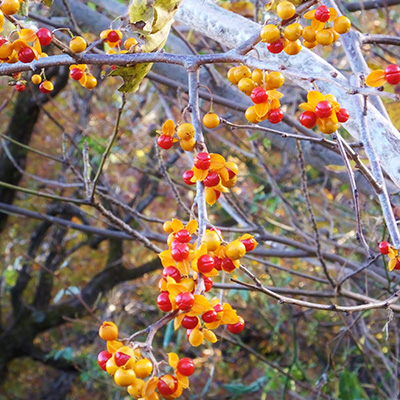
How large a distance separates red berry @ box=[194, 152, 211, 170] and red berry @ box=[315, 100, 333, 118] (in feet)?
0.43

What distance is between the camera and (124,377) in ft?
1.47

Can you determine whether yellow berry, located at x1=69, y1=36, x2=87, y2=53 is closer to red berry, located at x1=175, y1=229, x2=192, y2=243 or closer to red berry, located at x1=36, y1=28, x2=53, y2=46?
red berry, located at x1=36, y1=28, x2=53, y2=46

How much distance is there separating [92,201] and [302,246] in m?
0.68

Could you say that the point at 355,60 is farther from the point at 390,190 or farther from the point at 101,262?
the point at 101,262

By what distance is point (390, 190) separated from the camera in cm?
116

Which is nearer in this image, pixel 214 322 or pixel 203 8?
pixel 214 322

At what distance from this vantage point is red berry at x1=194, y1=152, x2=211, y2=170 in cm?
51

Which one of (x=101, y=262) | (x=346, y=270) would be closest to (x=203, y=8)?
(x=346, y=270)

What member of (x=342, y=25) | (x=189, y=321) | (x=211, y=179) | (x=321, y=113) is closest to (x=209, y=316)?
(x=189, y=321)

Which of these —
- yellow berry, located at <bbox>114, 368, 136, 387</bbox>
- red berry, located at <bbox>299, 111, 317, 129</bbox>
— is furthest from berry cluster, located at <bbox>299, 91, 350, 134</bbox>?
yellow berry, located at <bbox>114, 368, 136, 387</bbox>

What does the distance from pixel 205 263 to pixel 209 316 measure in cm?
6

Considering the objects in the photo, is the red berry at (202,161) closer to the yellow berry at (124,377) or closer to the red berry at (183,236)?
the red berry at (183,236)

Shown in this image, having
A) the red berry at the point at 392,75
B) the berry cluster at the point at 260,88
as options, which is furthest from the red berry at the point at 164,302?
the red berry at the point at 392,75

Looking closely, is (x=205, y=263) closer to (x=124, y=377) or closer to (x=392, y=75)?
(x=124, y=377)
